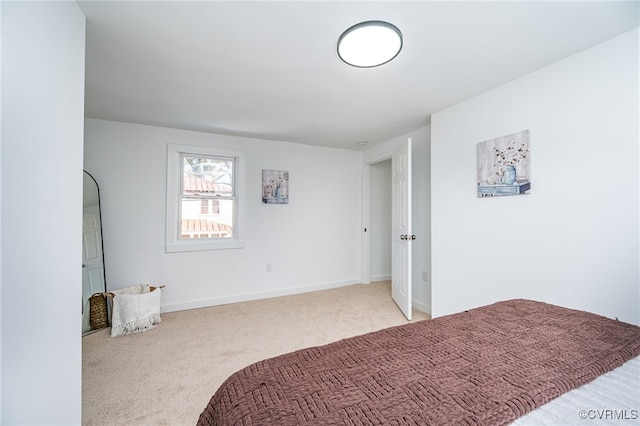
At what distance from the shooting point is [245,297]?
373cm

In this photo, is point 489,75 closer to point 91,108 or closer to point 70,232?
point 70,232

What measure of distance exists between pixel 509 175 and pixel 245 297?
10.9 ft

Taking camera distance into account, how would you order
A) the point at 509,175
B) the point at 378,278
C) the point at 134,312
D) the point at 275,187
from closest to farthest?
1. the point at 509,175
2. the point at 134,312
3. the point at 275,187
4. the point at 378,278

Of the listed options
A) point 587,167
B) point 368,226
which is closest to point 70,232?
point 587,167

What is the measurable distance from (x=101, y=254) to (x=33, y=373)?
7.93 feet

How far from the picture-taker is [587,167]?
173 centimetres

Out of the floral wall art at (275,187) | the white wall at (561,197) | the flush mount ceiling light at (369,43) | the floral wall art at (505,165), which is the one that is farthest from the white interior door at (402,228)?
the floral wall art at (275,187)

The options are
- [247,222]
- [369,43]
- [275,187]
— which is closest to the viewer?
[369,43]

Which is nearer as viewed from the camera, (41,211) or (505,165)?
(41,211)

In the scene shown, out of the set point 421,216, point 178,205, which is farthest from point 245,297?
point 421,216

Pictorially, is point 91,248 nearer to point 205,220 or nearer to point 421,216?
point 205,220

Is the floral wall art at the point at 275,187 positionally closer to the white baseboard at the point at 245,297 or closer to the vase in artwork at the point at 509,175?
the white baseboard at the point at 245,297

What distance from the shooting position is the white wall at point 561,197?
158 centimetres

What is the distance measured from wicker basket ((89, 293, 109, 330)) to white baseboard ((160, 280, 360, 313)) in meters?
0.55
